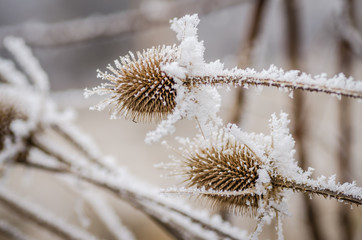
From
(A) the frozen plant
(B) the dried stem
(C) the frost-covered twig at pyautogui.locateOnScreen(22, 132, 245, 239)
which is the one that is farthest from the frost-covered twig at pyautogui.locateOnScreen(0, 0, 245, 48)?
(C) the frost-covered twig at pyautogui.locateOnScreen(22, 132, 245, 239)

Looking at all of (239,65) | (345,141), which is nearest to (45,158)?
(239,65)

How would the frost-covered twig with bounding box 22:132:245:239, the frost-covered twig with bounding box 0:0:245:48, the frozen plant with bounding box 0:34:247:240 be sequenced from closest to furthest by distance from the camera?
the frost-covered twig with bounding box 22:132:245:239
the frozen plant with bounding box 0:34:247:240
the frost-covered twig with bounding box 0:0:245:48

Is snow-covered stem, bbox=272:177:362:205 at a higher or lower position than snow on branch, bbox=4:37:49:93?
lower

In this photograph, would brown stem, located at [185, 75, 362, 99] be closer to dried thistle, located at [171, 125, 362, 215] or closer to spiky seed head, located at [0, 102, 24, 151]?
dried thistle, located at [171, 125, 362, 215]

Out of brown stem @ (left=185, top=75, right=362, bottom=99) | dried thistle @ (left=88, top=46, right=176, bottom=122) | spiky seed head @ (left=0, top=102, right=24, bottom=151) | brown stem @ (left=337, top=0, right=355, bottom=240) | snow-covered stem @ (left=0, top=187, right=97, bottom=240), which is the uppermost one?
brown stem @ (left=337, top=0, right=355, bottom=240)

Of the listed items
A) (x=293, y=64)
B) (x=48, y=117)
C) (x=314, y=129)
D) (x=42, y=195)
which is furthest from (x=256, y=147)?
(x=42, y=195)

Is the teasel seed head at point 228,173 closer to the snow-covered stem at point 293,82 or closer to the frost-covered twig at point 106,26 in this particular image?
the snow-covered stem at point 293,82

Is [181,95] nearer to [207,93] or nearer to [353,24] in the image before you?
[207,93]

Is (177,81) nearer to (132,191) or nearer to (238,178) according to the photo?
(238,178)
